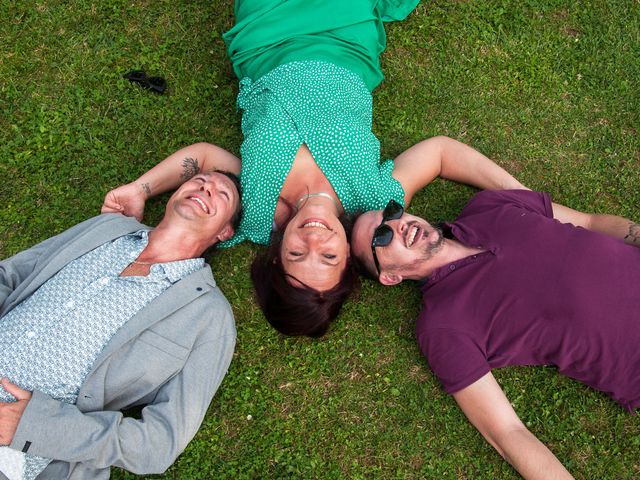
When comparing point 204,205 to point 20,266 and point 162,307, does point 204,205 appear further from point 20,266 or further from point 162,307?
point 20,266

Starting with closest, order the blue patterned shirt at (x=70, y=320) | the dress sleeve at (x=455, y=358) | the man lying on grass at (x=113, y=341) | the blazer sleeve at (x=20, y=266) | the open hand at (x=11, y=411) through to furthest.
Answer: the open hand at (x=11, y=411)
the man lying on grass at (x=113, y=341)
the blue patterned shirt at (x=70, y=320)
the dress sleeve at (x=455, y=358)
the blazer sleeve at (x=20, y=266)

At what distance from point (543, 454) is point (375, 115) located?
3552 mm

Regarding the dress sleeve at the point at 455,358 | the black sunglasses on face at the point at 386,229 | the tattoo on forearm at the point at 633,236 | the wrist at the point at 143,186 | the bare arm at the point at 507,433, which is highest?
the wrist at the point at 143,186

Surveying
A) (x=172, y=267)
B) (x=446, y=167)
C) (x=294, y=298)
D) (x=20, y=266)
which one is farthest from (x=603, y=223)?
(x=20, y=266)

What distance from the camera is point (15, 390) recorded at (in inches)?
154

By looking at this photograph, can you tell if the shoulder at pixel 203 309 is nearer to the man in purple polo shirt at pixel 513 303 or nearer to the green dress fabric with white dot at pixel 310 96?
the green dress fabric with white dot at pixel 310 96

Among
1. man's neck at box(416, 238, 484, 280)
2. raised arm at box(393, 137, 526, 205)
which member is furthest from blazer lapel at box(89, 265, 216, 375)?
raised arm at box(393, 137, 526, 205)

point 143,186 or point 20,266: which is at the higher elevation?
point 143,186

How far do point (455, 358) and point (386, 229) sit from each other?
116cm

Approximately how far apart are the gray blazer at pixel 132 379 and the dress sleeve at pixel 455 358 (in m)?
1.68

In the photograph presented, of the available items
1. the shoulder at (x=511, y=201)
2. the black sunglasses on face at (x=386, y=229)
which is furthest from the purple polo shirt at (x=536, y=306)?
the black sunglasses on face at (x=386, y=229)

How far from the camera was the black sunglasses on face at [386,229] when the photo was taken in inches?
175

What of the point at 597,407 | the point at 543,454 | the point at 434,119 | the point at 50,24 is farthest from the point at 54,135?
the point at 597,407

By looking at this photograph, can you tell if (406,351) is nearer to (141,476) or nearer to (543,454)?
(543,454)
